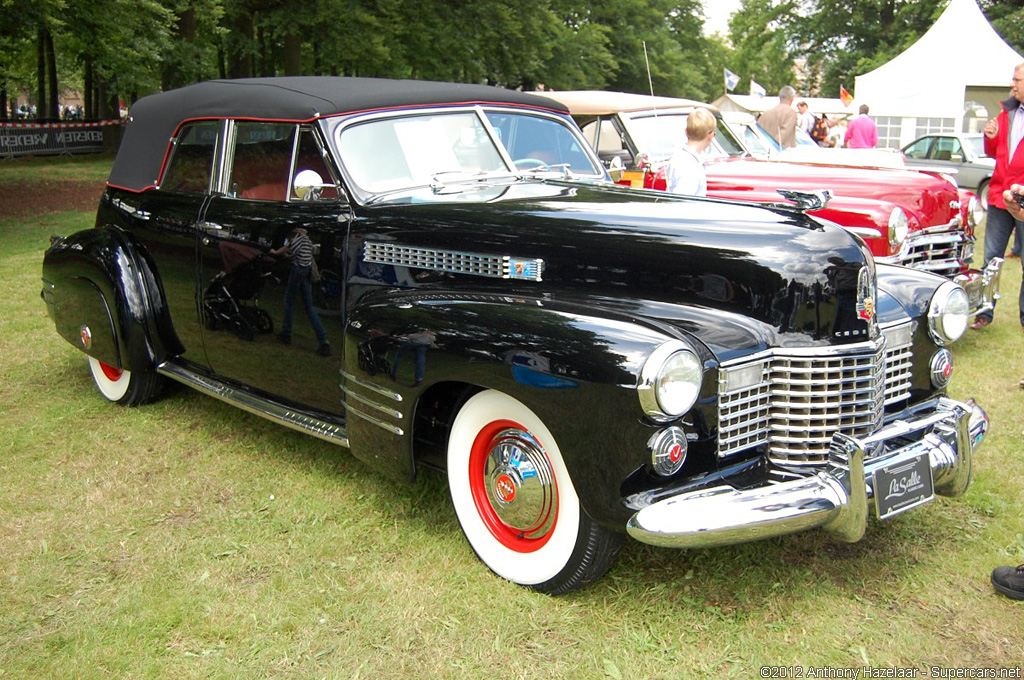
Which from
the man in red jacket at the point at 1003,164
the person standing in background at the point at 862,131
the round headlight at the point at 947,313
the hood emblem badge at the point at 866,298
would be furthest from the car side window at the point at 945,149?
the hood emblem badge at the point at 866,298

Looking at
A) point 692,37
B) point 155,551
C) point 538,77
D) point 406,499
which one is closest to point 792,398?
point 406,499

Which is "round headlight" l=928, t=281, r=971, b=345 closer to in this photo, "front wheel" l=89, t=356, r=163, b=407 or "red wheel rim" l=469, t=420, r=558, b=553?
"red wheel rim" l=469, t=420, r=558, b=553

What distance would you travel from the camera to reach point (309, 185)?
385 cm

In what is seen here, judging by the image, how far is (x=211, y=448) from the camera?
15.2 feet

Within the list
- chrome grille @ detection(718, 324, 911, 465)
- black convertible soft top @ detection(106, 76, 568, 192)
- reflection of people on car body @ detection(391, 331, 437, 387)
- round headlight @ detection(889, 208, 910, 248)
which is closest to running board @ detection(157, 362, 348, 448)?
reflection of people on car body @ detection(391, 331, 437, 387)

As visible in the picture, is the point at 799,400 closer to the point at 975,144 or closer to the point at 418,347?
the point at 418,347

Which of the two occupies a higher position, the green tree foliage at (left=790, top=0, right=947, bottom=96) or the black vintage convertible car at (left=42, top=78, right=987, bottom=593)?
the green tree foliage at (left=790, top=0, right=947, bottom=96)

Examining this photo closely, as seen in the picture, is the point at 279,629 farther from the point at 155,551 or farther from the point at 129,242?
the point at 129,242

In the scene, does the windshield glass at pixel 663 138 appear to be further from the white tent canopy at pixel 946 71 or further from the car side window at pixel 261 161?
the white tent canopy at pixel 946 71

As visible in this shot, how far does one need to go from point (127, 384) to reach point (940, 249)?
5748 mm

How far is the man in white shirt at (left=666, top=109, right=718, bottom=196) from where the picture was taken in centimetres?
547

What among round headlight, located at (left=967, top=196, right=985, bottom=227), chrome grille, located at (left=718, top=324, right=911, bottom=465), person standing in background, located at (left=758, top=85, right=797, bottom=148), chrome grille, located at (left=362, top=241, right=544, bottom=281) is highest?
person standing in background, located at (left=758, top=85, right=797, bottom=148)

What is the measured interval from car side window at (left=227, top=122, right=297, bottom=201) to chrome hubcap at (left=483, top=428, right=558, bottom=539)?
5.72 feet

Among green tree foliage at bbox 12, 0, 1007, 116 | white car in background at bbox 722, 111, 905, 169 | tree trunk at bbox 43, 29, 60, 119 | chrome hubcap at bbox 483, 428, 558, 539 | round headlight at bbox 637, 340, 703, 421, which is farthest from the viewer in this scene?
tree trunk at bbox 43, 29, 60, 119
